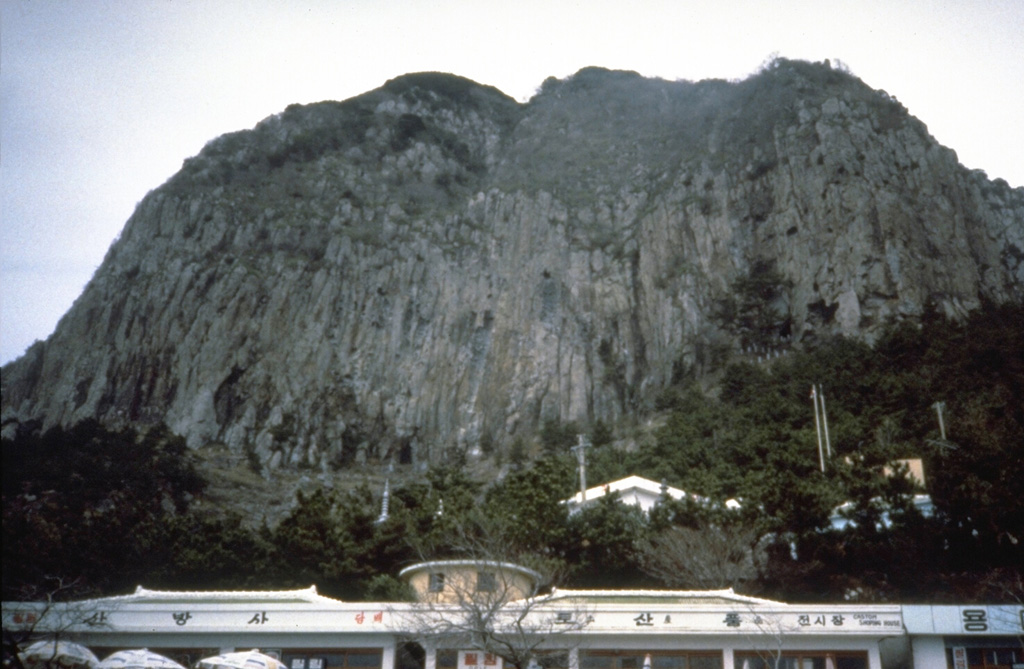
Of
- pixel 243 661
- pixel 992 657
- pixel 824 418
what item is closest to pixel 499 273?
pixel 824 418

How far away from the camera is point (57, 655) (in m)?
22.4

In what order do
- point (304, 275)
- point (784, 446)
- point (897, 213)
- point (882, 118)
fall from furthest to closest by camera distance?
point (304, 275), point (882, 118), point (897, 213), point (784, 446)

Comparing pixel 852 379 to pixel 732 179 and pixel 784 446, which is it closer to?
pixel 784 446

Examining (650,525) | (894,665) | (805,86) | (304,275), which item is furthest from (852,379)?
(304,275)

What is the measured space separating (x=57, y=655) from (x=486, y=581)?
1147 cm

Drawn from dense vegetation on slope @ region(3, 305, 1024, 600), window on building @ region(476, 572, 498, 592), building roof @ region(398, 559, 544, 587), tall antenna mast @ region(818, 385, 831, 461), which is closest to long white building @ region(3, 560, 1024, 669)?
window on building @ region(476, 572, 498, 592)

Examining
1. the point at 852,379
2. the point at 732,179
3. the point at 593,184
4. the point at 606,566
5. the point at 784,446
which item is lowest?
the point at 606,566

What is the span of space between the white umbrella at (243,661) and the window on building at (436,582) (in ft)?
23.4

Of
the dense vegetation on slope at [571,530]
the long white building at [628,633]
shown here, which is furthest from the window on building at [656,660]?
the dense vegetation on slope at [571,530]

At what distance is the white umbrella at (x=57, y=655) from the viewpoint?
21.9 m

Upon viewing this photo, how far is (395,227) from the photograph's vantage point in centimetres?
10694

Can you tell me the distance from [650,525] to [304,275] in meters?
71.2

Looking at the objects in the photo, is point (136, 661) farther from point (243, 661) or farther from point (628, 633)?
point (628, 633)

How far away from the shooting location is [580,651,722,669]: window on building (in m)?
26.6
